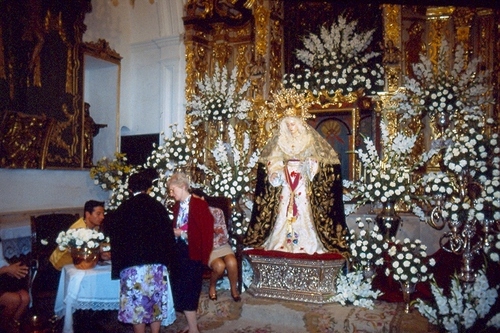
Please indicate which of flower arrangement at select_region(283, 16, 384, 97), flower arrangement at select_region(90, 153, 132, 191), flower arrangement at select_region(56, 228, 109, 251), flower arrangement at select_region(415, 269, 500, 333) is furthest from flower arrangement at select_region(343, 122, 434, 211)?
flower arrangement at select_region(90, 153, 132, 191)

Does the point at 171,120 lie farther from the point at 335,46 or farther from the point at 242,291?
the point at 242,291

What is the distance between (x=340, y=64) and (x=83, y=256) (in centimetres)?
577

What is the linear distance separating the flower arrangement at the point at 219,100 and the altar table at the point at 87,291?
453cm

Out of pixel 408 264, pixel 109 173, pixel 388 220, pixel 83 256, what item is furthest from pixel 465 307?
pixel 109 173

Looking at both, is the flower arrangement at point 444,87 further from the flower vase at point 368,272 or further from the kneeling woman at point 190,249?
the kneeling woman at point 190,249

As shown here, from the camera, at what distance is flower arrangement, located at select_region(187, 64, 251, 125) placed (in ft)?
29.4

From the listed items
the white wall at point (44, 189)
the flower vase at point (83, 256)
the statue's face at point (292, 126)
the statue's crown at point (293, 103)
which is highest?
the statue's crown at point (293, 103)

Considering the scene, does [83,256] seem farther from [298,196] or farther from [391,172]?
[391,172]

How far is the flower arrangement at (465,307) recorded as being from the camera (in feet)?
14.5

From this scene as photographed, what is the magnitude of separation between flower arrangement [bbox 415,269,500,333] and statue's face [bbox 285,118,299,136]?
319cm

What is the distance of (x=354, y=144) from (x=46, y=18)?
565cm

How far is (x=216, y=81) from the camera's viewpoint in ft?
29.9

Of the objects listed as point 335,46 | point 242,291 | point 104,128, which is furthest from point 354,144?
point 104,128

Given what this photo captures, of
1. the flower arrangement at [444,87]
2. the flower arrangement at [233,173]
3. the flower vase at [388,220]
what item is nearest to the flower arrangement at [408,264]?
the flower vase at [388,220]
